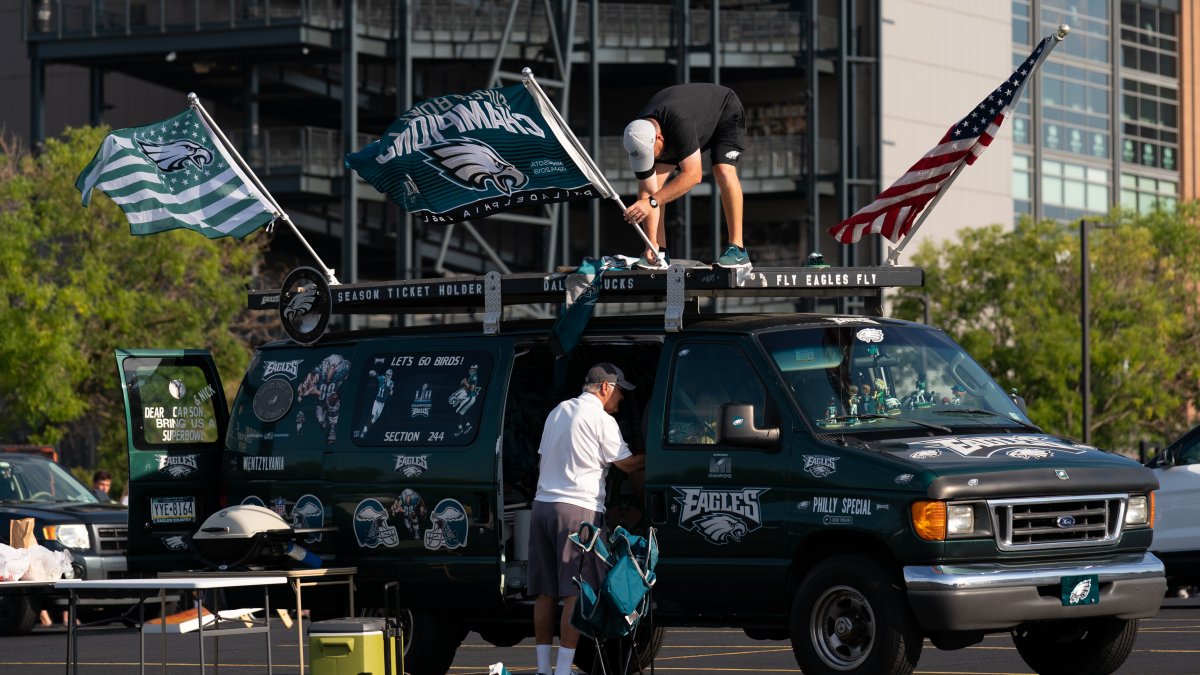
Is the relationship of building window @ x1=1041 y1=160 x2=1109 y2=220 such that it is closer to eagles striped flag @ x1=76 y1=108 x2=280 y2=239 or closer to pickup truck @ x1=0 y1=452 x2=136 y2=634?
pickup truck @ x1=0 y1=452 x2=136 y2=634

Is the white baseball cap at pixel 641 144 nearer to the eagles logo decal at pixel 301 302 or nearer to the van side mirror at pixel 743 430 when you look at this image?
the van side mirror at pixel 743 430

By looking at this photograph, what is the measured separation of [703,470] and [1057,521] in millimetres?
1895

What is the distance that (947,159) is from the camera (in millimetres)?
13602

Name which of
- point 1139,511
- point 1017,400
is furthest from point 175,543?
point 1139,511

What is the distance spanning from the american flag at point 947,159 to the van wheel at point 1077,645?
2.76 m

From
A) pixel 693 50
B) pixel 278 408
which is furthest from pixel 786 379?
pixel 693 50

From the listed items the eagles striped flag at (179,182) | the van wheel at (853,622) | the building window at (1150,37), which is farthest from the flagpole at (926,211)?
the building window at (1150,37)

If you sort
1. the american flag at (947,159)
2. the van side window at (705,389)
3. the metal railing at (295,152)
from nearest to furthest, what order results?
the van side window at (705,389) < the american flag at (947,159) < the metal railing at (295,152)

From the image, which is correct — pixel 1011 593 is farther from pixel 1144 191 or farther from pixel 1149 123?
pixel 1149 123

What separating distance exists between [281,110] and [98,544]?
37840mm

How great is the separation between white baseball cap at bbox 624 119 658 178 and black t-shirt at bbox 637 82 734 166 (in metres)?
0.17

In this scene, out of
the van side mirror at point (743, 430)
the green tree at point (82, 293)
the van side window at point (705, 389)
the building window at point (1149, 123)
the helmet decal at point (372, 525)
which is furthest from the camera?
the building window at point (1149, 123)

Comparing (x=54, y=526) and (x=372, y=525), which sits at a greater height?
(x=372, y=525)

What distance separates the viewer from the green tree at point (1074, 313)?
49188mm
